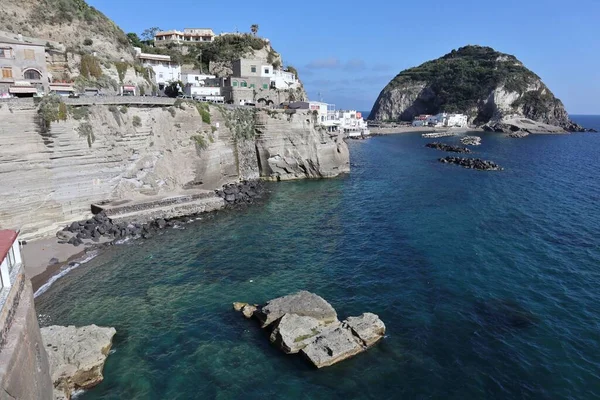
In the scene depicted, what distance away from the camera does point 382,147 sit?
105250mm

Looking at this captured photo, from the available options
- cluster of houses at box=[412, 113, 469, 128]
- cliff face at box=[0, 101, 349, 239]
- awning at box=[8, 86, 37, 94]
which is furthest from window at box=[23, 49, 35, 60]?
cluster of houses at box=[412, 113, 469, 128]

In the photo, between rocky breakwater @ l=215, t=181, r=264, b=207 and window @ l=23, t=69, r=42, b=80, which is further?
rocky breakwater @ l=215, t=181, r=264, b=207

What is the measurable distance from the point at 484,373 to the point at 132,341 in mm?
17978

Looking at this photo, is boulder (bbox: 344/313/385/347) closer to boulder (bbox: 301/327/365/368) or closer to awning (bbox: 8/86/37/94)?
boulder (bbox: 301/327/365/368)

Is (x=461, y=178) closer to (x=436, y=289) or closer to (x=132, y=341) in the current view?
(x=436, y=289)

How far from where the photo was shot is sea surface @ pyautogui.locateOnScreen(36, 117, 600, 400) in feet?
59.2

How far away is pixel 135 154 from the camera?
4212 cm

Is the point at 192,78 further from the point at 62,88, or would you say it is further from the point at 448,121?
the point at 448,121

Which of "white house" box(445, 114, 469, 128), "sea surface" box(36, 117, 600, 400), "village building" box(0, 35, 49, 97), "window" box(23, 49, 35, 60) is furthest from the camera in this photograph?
"white house" box(445, 114, 469, 128)

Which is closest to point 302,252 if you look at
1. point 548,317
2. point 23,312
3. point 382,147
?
point 548,317

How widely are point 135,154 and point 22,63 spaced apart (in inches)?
691

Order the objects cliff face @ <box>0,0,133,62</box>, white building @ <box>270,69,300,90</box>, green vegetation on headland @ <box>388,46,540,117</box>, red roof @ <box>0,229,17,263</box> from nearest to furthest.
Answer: red roof @ <box>0,229,17,263</box>, cliff face @ <box>0,0,133,62</box>, white building @ <box>270,69,300,90</box>, green vegetation on headland @ <box>388,46,540,117</box>

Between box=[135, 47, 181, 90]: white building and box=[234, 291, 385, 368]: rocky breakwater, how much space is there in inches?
2575

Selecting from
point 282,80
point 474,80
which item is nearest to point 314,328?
point 282,80
